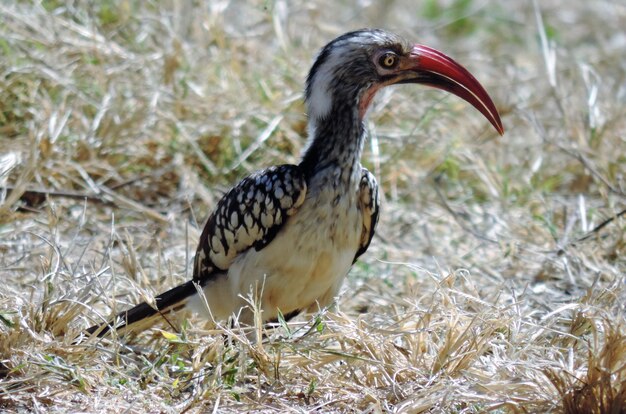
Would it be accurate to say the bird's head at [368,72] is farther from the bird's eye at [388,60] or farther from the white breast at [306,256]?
the white breast at [306,256]

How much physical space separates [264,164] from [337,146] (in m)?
1.70

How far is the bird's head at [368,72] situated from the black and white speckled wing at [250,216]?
0.97ft

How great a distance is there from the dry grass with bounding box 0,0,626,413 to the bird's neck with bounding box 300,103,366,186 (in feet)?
1.54

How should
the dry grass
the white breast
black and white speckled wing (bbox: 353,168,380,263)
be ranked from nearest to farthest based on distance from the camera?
the dry grass
the white breast
black and white speckled wing (bbox: 353,168,380,263)

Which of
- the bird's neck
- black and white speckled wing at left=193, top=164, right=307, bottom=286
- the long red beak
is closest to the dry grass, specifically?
black and white speckled wing at left=193, top=164, right=307, bottom=286

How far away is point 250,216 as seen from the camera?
12.8 feet

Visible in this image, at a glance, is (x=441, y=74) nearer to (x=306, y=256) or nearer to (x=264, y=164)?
(x=306, y=256)

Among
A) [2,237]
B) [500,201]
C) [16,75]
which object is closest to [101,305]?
[2,237]

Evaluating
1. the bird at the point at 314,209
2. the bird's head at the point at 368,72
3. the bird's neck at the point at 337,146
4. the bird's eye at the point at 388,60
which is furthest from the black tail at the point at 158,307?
the bird's eye at the point at 388,60

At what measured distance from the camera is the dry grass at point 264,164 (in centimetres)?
342

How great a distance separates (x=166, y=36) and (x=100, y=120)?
0.90 meters

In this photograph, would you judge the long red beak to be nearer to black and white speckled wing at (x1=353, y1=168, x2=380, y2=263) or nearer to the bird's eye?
the bird's eye

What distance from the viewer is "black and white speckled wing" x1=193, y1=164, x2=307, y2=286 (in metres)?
3.84

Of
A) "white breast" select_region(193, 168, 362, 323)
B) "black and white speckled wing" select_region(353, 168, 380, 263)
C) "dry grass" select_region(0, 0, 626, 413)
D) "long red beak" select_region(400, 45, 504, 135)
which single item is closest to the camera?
"dry grass" select_region(0, 0, 626, 413)
